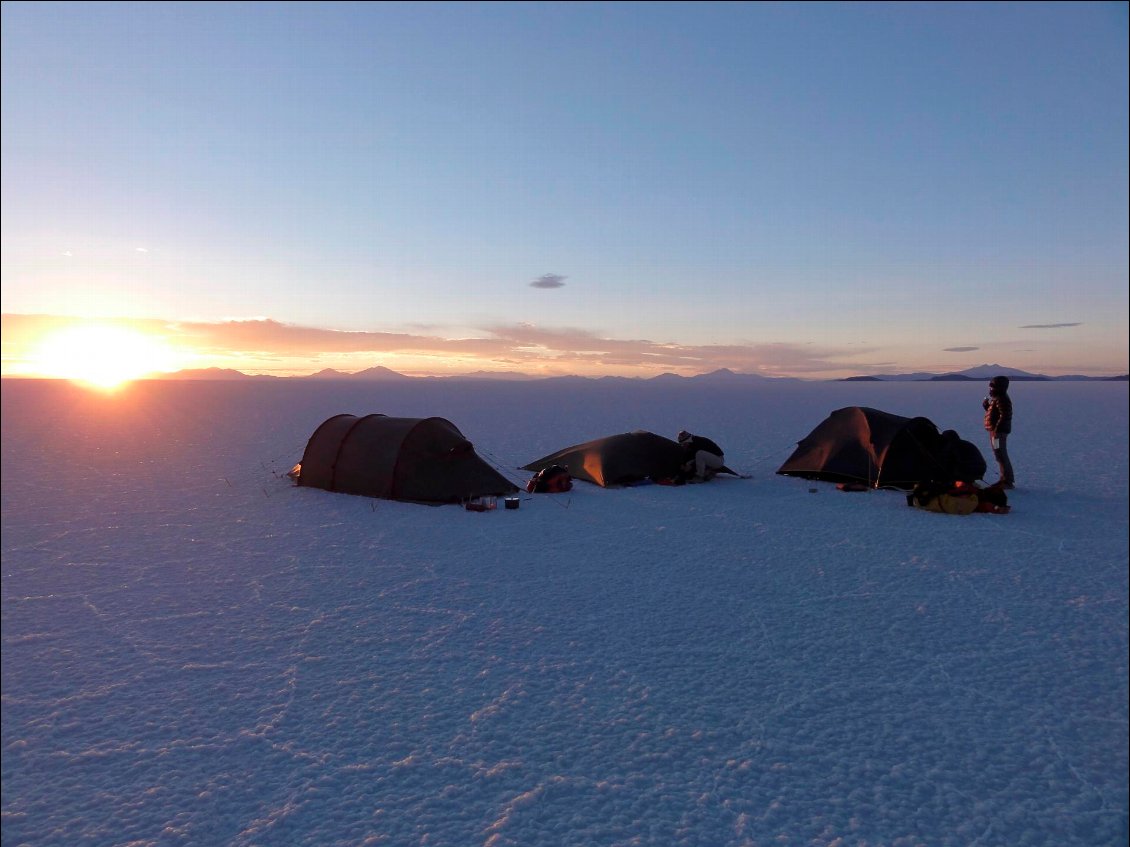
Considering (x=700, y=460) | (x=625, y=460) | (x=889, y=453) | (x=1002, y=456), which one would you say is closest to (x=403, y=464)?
(x=625, y=460)

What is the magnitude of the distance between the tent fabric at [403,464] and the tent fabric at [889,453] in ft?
21.8

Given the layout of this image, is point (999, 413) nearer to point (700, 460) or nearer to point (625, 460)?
point (700, 460)

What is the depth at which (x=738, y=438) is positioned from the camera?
1017 inches

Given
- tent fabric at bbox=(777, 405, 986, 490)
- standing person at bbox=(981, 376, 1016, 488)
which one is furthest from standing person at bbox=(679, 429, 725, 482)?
standing person at bbox=(981, 376, 1016, 488)

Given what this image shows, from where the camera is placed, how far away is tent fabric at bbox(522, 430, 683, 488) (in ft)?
46.7

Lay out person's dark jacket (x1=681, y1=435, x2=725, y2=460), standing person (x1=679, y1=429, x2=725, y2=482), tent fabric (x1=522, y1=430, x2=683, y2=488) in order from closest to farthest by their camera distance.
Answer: tent fabric (x1=522, y1=430, x2=683, y2=488) → standing person (x1=679, y1=429, x2=725, y2=482) → person's dark jacket (x1=681, y1=435, x2=725, y2=460)

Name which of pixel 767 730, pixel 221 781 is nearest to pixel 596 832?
pixel 767 730

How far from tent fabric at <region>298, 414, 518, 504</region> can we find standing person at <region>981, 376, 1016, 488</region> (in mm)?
9305

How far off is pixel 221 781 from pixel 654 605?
4.25 m

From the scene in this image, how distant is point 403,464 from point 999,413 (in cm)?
1132

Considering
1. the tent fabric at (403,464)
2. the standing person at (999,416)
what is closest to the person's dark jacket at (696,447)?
the tent fabric at (403,464)

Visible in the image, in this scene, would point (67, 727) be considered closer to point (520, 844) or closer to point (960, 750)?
point (520, 844)

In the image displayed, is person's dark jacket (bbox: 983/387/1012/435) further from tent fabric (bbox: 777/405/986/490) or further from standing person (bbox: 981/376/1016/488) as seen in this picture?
tent fabric (bbox: 777/405/986/490)

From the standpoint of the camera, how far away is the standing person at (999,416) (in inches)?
525
